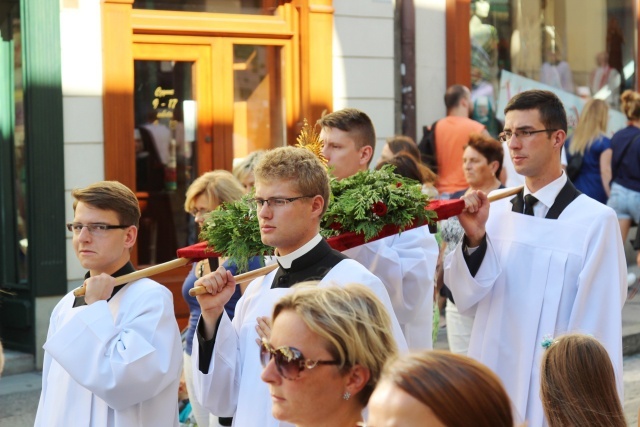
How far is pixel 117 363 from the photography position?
4340 millimetres

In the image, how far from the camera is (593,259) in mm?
4859

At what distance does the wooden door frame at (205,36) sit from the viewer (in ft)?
30.1

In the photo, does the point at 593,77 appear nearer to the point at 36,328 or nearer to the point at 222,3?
the point at 222,3

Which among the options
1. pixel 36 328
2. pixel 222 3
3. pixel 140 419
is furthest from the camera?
pixel 222 3

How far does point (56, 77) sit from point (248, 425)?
18.0 ft

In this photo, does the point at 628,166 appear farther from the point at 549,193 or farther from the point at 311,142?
the point at 311,142

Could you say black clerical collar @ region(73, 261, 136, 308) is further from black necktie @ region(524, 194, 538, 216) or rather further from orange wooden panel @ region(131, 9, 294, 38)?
orange wooden panel @ region(131, 9, 294, 38)

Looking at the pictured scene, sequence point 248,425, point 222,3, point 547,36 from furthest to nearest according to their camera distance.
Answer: point 547,36 < point 222,3 < point 248,425

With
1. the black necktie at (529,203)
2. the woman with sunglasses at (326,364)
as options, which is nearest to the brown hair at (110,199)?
the black necktie at (529,203)

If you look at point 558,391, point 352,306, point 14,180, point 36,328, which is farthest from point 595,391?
point 14,180

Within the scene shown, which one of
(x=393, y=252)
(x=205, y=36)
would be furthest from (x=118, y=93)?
(x=393, y=252)

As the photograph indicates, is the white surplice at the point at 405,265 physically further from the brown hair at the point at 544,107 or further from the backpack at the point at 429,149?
the backpack at the point at 429,149

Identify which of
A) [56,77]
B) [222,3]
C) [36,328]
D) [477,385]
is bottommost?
[36,328]

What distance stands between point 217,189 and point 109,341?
6.81 feet
